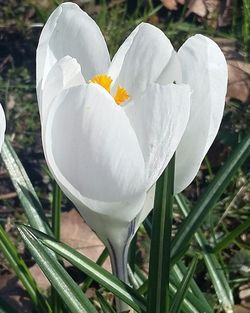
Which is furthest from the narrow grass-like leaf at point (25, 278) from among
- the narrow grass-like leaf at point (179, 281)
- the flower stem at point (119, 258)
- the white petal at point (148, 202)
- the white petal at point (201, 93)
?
the white petal at point (201, 93)

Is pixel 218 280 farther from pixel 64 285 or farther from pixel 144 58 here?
pixel 144 58

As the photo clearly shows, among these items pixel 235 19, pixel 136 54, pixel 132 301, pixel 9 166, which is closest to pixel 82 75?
pixel 136 54

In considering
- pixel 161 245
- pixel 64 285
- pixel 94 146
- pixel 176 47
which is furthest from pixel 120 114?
pixel 176 47

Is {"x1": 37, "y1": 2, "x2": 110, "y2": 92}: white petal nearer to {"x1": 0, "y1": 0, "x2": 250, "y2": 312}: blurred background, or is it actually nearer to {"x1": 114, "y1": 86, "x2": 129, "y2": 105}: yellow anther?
{"x1": 114, "y1": 86, "x2": 129, "y2": 105}: yellow anther

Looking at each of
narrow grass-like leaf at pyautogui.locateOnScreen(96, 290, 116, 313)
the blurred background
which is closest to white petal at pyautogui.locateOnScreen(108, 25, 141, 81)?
narrow grass-like leaf at pyautogui.locateOnScreen(96, 290, 116, 313)

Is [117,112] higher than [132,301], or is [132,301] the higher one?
[117,112]

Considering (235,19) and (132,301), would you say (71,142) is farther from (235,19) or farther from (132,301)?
(235,19)
